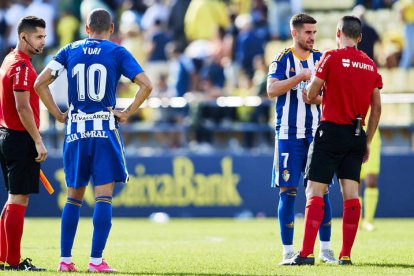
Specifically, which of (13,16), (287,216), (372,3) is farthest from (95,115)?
(13,16)

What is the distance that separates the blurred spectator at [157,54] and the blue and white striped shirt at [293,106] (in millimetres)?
11911

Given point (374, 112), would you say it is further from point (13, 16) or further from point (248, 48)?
point (13, 16)

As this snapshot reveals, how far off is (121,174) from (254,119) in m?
10.4

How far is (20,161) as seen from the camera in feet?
31.8

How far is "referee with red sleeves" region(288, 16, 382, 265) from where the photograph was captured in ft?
32.2

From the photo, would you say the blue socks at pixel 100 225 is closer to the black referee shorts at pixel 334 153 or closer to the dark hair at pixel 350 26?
the black referee shorts at pixel 334 153

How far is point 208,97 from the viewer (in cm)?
2030

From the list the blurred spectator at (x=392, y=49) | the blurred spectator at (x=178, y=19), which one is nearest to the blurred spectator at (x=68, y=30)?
the blurred spectator at (x=178, y=19)

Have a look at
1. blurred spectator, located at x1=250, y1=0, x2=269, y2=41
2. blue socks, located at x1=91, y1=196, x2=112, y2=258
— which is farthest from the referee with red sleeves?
blurred spectator, located at x1=250, y1=0, x2=269, y2=41

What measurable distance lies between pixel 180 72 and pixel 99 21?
11.8m

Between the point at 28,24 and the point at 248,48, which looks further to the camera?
the point at 248,48

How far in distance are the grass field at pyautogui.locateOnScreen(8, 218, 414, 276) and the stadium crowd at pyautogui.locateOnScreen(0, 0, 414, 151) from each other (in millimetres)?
2234

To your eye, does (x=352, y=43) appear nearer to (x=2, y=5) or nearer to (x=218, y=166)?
(x=218, y=166)

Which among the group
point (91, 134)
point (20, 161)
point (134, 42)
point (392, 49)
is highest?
point (134, 42)
